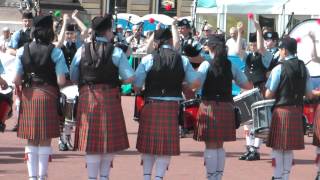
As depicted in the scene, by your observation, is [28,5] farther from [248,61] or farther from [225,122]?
[225,122]

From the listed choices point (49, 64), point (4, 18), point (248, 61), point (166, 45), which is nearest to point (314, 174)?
point (248, 61)

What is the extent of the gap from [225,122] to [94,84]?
1657 mm

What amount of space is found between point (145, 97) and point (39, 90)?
3.56ft

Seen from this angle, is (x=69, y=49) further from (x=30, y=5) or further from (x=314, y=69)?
(x=30, y=5)

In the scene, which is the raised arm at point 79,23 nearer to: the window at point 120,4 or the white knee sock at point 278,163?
the white knee sock at point 278,163

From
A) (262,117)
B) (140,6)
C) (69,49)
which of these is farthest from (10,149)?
(140,6)

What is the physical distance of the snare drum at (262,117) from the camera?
8.76 metres

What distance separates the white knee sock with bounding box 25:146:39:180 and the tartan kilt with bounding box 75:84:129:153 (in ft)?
1.81

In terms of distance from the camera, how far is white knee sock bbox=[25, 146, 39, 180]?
815 centimetres

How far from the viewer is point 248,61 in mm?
11031

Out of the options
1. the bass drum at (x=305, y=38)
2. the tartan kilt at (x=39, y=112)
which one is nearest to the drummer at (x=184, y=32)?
the bass drum at (x=305, y=38)

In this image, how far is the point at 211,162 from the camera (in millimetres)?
8562

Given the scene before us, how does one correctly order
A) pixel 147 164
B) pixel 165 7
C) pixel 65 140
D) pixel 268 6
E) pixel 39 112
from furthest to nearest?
pixel 165 7
pixel 268 6
pixel 65 140
pixel 147 164
pixel 39 112

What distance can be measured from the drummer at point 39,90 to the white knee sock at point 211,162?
165cm
